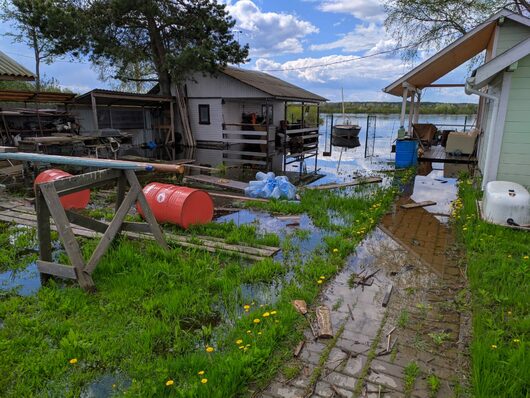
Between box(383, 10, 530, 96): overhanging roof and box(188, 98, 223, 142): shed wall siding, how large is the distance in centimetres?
1128

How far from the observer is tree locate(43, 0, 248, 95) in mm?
17016

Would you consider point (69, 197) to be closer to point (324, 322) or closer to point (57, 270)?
point (57, 270)

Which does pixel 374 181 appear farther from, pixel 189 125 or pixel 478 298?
pixel 189 125

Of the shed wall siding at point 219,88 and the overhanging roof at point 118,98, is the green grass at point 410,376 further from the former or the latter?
the shed wall siding at point 219,88

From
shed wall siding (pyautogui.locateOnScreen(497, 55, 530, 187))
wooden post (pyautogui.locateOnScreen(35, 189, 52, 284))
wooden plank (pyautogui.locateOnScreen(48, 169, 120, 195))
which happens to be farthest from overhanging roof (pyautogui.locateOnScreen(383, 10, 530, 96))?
wooden post (pyautogui.locateOnScreen(35, 189, 52, 284))

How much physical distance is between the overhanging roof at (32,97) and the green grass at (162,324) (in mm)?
11587

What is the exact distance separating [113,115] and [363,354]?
789 inches

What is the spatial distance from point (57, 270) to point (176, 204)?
214cm

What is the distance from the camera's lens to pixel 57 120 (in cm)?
1633

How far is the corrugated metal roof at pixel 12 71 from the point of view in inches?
287

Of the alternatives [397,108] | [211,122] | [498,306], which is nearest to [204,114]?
[211,122]

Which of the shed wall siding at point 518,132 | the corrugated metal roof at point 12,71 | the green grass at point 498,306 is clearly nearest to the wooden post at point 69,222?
the green grass at point 498,306

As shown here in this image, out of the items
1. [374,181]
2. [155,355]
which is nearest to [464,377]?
[155,355]

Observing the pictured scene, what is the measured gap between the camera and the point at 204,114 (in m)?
21.8
